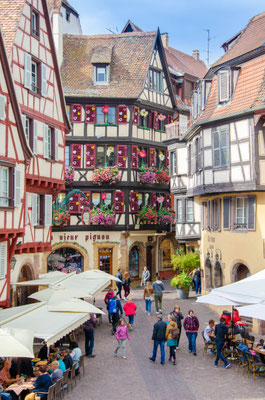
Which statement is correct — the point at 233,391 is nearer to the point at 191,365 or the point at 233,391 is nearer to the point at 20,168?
the point at 191,365

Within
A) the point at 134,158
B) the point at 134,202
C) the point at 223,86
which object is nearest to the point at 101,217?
the point at 134,202

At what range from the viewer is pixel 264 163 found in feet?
69.8

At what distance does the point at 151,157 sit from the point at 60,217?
7858 millimetres

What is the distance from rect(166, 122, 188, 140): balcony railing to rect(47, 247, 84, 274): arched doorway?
9640mm

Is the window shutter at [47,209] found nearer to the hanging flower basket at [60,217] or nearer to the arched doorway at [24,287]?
the arched doorway at [24,287]

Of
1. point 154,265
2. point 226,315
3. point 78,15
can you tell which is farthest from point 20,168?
point 78,15

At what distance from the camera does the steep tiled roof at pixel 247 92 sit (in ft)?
71.4

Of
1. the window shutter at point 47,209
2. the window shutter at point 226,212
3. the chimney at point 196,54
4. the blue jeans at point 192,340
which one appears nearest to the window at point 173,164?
the window shutter at point 226,212

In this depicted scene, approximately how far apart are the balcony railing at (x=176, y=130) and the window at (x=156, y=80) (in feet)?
18.9

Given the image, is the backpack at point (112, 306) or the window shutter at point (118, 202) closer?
the backpack at point (112, 306)

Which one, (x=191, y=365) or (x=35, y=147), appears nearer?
(x=191, y=365)

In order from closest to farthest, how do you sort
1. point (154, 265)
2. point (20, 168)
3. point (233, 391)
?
point (233, 391) < point (20, 168) < point (154, 265)

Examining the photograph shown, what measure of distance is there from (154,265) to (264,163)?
1860 centimetres

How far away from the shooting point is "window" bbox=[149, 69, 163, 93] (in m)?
37.1
